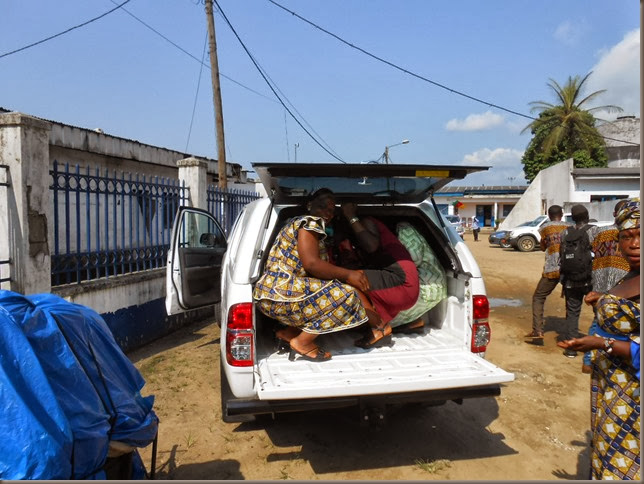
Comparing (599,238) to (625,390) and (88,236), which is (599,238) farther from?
(88,236)

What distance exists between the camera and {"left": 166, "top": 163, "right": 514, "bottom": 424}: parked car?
8.61 feet

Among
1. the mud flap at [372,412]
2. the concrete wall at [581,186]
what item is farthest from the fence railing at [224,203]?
the concrete wall at [581,186]

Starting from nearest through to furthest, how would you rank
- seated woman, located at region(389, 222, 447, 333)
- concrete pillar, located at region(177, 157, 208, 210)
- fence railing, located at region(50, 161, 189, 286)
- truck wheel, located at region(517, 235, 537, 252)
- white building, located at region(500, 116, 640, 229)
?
seated woman, located at region(389, 222, 447, 333) < fence railing, located at region(50, 161, 189, 286) < concrete pillar, located at region(177, 157, 208, 210) < truck wheel, located at region(517, 235, 537, 252) < white building, located at region(500, 116, 640, 229)

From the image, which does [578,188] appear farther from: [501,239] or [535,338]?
[535,338]

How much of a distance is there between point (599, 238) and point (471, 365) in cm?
256

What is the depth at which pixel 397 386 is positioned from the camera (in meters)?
2.60

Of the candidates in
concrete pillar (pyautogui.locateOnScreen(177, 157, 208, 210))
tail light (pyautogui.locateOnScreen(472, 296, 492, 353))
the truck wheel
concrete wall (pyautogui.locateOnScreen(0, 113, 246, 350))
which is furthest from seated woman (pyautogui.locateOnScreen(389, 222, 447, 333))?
the truck wheel

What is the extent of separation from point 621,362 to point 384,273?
1.70m

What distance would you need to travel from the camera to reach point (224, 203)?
8164mm

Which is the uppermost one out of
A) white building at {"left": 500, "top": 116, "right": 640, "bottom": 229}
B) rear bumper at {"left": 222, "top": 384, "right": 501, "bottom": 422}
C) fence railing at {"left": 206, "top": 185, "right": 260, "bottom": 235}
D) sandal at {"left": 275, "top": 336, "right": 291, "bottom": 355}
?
white building at {"left": 500, "top": 116, "right": 640, "bottom": 229}

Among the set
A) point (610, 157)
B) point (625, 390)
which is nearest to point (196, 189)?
point (625, 390)

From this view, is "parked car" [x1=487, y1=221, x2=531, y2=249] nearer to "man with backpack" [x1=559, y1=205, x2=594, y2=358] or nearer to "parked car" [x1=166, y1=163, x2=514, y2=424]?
"man with backpack" [x1=559, y1=205, x2=594, y2=358]

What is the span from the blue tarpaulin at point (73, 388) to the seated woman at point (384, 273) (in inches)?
69.2

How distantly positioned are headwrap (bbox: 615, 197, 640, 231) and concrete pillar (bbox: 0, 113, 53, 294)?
4.55 metres
